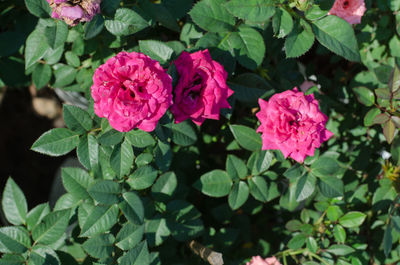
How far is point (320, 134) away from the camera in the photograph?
1.02 metres

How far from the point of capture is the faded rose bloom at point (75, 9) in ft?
2.83

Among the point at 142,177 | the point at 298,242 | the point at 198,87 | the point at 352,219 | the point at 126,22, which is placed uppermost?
the point at 126,22

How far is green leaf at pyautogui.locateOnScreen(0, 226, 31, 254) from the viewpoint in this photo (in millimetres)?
1025

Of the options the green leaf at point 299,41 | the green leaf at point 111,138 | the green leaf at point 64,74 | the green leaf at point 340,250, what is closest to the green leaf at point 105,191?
the green leaf at point 111,138

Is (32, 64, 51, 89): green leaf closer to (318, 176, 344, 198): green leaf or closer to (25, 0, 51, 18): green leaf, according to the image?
(25, 0, 51, 18): green leaf

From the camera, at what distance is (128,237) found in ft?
3.30

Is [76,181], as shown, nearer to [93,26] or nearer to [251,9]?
[93,26]

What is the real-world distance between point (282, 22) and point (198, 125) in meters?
0.39

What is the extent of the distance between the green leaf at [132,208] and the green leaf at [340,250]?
60 cm

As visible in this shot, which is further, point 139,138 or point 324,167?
point 324,167

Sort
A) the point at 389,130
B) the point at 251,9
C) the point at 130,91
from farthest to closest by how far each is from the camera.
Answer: the point at 389,130, the point at 251,9, the point at 130,91

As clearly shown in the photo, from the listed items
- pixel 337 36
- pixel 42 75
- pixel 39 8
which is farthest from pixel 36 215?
pixel 337 36

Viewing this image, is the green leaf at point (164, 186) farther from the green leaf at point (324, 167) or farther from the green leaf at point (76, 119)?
the green leaf at point (324, 167)

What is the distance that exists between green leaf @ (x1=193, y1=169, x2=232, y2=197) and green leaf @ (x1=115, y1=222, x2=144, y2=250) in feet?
Answer: 0.76
